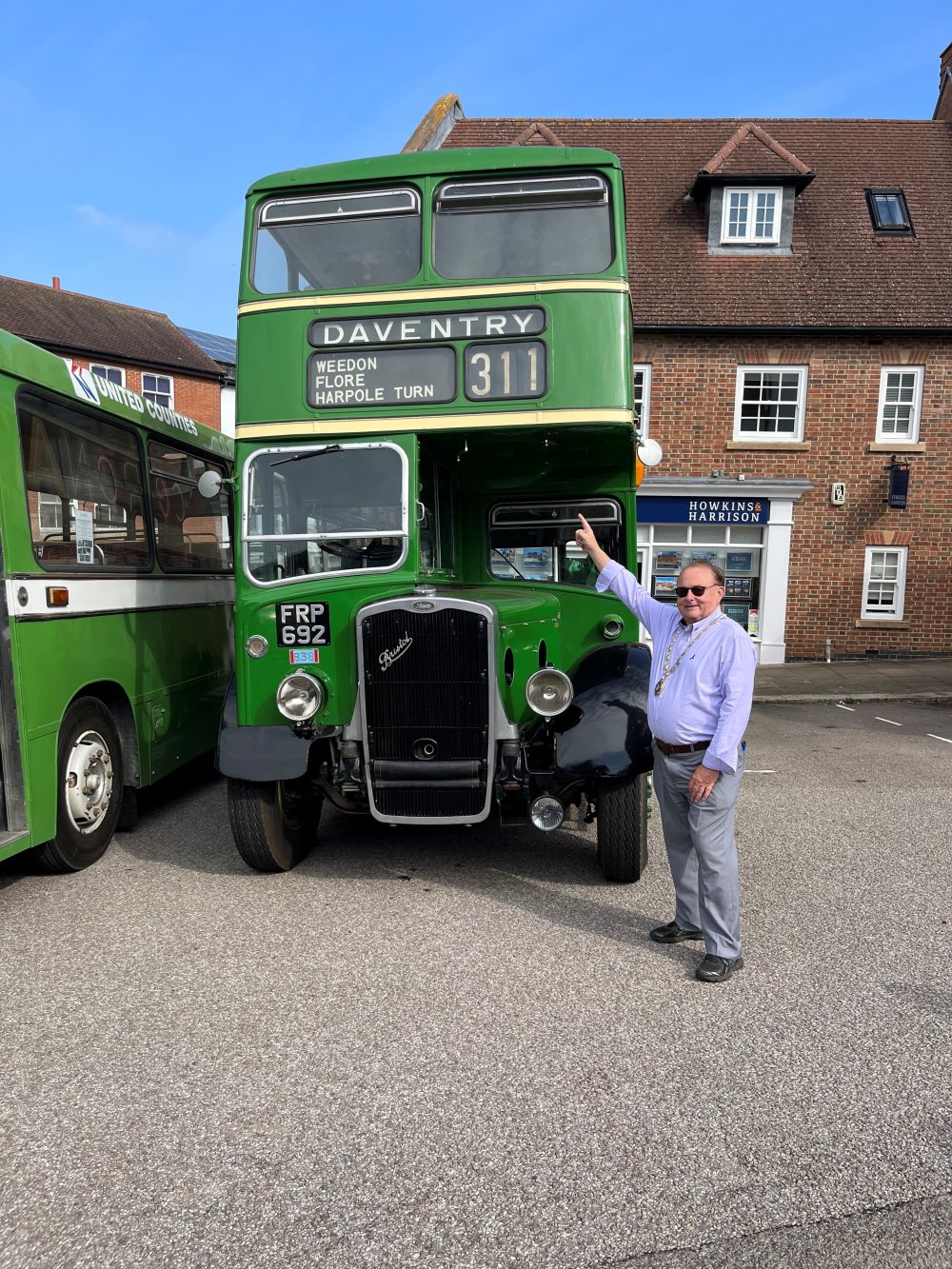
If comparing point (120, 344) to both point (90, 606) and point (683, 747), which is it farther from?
point (683, 747)

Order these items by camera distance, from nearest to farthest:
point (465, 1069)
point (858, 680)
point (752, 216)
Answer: point (465, 1069)
point (858, 680)
point (752, 216)

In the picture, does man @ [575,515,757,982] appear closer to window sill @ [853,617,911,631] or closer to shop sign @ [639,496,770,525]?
shop sign @ [639,496,770,525]

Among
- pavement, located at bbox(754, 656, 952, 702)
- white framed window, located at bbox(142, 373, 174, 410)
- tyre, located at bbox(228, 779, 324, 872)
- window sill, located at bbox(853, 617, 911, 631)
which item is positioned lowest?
pavement, located at bbox(754, 656, 952, 702)

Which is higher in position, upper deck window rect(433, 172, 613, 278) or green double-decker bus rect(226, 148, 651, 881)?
upper deck window rect(433, 172, 613, 278)

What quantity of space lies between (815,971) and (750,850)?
72.2 inches

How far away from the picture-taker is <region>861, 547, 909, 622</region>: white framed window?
16.2 m

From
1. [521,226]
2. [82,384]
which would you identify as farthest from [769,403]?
[82,384]

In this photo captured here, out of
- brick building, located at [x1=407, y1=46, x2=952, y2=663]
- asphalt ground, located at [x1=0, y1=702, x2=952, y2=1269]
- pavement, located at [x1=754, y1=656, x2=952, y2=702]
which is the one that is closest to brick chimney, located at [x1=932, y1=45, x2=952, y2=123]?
brick building, located at [x1=407, y1=46, x2=952, y2=663]

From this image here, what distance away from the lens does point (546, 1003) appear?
357 centimetres

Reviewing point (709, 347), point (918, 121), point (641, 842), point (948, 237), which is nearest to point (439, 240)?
point (641, 842)

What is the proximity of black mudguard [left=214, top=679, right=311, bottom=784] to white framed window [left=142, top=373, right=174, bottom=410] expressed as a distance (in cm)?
2566

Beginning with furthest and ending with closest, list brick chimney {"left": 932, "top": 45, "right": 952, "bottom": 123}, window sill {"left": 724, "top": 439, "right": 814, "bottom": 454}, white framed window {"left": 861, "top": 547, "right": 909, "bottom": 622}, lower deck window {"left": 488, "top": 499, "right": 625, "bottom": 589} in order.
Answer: brick chimney {"left": 932, "top": 45, "right": 952, "bottom": 123} → white framed window {"left": 861, "top": 547, "right": 909, "bottom": 622} → window sill {"left": 724, "top": 439, "right": 814, "bottom": 454} → lower deck window {"left": 488, "top": 499, "right": 625, "bottom": 589}

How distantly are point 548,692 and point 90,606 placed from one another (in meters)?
2.87

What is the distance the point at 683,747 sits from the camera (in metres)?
3.84
